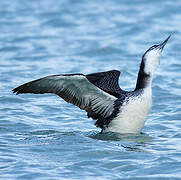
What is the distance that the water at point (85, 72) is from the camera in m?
6.81

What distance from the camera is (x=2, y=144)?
759 cm

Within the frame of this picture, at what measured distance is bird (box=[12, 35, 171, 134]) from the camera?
7.90 m

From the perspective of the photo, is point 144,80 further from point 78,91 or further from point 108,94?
point 78,91

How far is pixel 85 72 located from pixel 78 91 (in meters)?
4.05

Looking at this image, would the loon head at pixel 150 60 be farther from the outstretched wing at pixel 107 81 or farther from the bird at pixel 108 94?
the outstretched wing at pixel 107 81

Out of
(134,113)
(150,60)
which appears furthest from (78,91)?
(150,60)

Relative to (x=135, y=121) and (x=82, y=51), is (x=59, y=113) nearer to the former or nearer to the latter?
(x=135, y=121)

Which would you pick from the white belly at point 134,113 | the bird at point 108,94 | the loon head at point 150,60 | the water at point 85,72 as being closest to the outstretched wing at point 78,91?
the bird at point 108,94

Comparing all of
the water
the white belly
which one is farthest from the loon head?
the water

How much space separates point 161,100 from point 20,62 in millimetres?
3914

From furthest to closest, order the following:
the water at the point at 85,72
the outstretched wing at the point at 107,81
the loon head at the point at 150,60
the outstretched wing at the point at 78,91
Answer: the loon head at the point at 150,60 → the outstretched wing at the point at 107,81 → the outstretched wing at the point at 78,91 → the water at the point at 85,72

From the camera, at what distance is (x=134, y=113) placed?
791 cm

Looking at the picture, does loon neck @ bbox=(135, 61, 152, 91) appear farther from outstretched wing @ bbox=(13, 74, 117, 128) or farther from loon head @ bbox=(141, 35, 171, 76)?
outstretched wing @ bbox=(13, 74, 117, 128)

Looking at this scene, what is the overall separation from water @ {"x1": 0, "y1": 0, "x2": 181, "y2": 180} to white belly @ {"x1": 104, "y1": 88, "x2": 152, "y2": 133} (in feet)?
0.47
